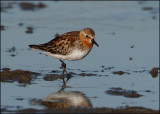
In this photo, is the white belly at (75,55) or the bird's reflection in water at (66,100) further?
the white belly at (75,55)

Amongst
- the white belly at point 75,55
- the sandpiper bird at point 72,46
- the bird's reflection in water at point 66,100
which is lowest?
the bird's reflection in water at point 66,100

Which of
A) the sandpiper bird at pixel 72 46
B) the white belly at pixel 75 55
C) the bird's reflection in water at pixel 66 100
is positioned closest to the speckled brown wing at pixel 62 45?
the sandpiper bird at pixel 72 46

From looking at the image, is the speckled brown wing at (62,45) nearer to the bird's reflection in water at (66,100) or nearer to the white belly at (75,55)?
the white belly at (75,55)

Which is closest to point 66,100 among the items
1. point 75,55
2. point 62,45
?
point 75,55

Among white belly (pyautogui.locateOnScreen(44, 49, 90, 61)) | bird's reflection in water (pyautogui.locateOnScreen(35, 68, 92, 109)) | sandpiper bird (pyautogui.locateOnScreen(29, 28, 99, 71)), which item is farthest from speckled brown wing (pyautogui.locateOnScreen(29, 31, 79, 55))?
bird's reflection in water (pyautogui.locateOnScreen(35, 68, 92, 109))

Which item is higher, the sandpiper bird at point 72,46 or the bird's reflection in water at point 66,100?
the sandpiper bird at point 72,46

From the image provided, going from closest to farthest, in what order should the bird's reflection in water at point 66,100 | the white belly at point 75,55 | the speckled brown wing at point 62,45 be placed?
1. the bird's reflection in water at point 66,100
2. the white belly at point 75,55
3. the speckled brown wing at point 62,45

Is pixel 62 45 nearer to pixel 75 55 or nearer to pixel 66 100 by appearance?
pixel 75 55
